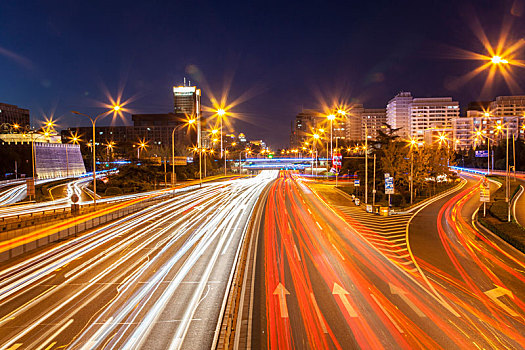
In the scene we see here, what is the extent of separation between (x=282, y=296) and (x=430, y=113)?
208860mm

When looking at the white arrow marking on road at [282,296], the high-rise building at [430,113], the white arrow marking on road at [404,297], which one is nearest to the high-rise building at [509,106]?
the high-rise building at [430,113]

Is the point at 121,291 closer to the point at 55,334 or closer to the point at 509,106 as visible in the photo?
the point at 55,334

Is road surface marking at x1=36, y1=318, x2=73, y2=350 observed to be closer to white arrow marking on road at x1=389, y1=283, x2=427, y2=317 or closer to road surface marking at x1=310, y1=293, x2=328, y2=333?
road surface marking at x1=310, y1=293, x2=328, y2=333

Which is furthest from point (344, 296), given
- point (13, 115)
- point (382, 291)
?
point (13, 115)

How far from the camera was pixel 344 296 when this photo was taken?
1298cm

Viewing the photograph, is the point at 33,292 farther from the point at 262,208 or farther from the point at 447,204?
the point at 447,204

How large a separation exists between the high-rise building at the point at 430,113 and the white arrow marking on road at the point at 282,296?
199 metres

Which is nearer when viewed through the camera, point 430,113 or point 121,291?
point 121,291

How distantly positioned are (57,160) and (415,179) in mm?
82200

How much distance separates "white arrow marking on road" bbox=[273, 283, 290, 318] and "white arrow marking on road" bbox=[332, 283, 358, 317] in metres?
1.98

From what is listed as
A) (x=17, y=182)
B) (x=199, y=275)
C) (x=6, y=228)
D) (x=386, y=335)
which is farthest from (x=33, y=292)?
(x=17, y=182)

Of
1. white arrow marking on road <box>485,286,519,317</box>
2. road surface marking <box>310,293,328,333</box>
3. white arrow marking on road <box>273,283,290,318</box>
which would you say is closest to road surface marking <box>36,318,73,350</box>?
white arrow marking on road <box>273,283,290,318</box>

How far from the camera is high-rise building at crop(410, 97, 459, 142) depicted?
191500mm

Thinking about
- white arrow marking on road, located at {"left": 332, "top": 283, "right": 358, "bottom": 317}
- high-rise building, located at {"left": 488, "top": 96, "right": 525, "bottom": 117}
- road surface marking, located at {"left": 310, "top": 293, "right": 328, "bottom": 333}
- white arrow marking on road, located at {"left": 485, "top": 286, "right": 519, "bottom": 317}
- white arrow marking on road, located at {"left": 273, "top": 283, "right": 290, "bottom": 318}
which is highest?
high-rise building, located at {"left": 488, "top": 96, "right": 525, "bottom": 117}
